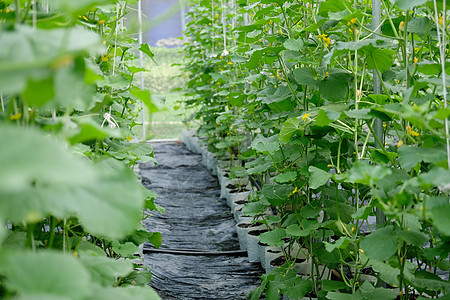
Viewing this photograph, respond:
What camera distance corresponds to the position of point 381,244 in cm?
127

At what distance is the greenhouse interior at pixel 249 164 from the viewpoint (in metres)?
0.51

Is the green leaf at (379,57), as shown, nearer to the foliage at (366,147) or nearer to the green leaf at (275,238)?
the foliage at (366,147)

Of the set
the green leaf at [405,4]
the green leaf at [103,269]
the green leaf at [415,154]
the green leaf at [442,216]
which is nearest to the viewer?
the green leaf at [103,269]

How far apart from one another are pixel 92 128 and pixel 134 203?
116mm

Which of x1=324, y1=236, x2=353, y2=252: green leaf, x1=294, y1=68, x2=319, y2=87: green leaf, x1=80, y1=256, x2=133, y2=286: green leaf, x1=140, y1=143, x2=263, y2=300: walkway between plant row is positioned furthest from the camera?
x1=140, y1=143, x2=263, y2=300: walkway between plant row

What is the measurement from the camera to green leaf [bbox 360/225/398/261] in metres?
1.25

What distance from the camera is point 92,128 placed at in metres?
0.58

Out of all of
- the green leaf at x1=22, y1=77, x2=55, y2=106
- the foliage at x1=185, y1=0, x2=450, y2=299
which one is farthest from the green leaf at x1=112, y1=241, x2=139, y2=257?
the green leaf at x1=22, y1=77, x2=55, y2=106

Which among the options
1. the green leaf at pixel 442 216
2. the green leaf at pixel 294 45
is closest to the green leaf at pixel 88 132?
the green leaf at pixel 442 216

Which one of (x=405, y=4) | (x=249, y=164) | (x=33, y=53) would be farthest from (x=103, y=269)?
(x=249, y=164)

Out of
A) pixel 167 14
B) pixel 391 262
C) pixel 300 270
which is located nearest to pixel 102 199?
pixel 167 14

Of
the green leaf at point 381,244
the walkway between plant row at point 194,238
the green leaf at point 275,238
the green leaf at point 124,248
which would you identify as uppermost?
the green leaf at point 381,244

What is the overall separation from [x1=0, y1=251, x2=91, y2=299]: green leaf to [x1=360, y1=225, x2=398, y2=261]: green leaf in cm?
91

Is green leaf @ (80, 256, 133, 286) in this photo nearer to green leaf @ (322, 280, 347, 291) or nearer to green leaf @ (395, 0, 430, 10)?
green leaf @ (395, 0, 430, 10)
